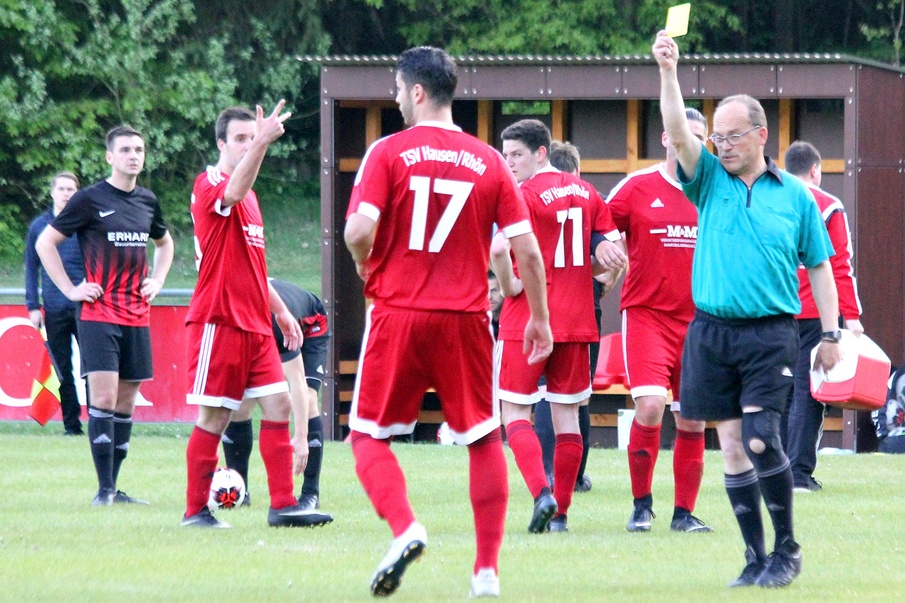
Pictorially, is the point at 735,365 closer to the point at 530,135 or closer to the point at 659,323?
the point at 659,323

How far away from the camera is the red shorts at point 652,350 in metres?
7.64

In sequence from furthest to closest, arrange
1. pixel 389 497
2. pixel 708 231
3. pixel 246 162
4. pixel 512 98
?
1. pixel 512 98
2. pixel 246 162
3. pixel 708 231
4. pixel 389 497

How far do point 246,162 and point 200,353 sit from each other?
107cm

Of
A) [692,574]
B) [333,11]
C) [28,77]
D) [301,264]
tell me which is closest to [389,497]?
[692,574]

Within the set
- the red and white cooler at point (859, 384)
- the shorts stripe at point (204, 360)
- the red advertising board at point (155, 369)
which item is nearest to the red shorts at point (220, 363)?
the shorts stripe at point (204, 360)

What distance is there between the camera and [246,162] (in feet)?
23.1

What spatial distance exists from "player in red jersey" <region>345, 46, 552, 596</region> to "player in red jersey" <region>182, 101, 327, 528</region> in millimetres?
1829

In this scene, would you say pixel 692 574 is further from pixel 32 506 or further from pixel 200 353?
pixel 32 506

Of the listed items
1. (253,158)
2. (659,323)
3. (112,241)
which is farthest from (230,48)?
(253,158)

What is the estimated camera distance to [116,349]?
29.6ft

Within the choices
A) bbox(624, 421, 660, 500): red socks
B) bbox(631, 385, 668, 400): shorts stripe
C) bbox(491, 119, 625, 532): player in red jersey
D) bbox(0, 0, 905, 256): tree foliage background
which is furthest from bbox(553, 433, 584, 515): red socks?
bbox(0, 0, 905, 256): tree foliage background

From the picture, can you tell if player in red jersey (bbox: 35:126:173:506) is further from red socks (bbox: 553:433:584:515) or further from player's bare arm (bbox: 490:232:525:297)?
player's bare arm (bbox: 490:232:525:297)

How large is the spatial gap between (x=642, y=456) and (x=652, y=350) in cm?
57

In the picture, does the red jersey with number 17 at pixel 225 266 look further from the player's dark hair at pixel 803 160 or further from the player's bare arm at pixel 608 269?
the player's dark hair at pixel 803 160
